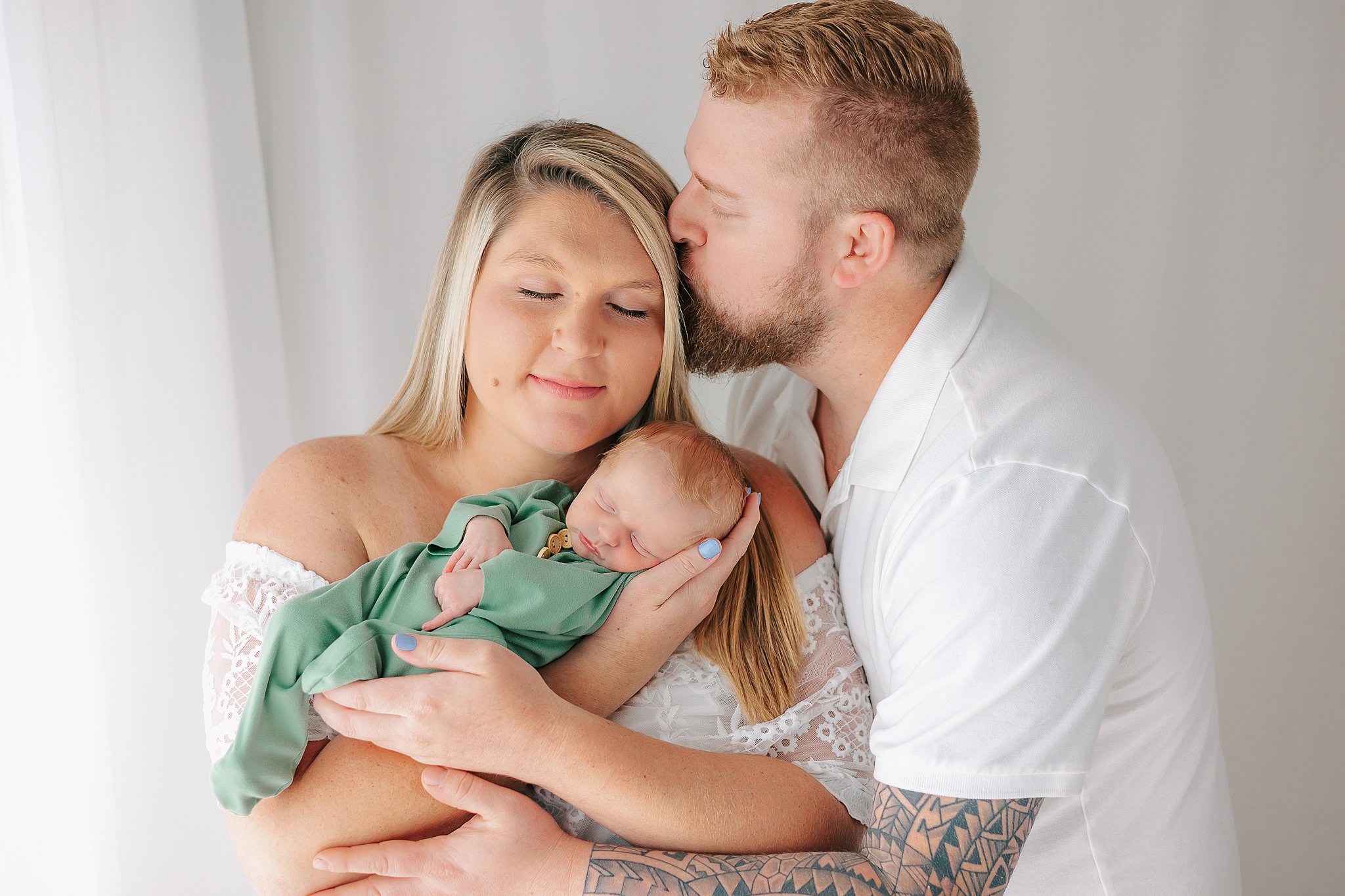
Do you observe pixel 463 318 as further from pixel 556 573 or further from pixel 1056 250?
pixel 1056 250

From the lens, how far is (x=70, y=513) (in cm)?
229

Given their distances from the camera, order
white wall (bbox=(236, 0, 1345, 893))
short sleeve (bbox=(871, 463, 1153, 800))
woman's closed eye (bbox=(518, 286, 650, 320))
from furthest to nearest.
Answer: white wall (bbox=(236, 0, 1345, 893)) < woman's closed eye (bbox=(518, 286, 650, 320)) < short sleeve (bbox=(871, 463, 1153, 800))

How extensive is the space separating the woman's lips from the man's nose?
40 centimetres

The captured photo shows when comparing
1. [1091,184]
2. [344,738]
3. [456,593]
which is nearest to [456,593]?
[456,593]

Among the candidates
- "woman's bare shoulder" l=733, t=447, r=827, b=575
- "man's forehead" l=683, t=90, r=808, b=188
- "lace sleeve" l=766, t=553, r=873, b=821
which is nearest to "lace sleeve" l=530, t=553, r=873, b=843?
"lace sleeve" l=766, t=553, r=873, b=821

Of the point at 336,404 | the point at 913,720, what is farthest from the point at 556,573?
the point at 336,404

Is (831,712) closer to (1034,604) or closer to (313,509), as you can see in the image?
(1034,604)

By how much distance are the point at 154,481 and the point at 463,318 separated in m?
1.07

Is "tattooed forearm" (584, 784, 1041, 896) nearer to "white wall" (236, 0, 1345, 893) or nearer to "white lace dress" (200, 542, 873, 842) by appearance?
"white lace dress" (200, 542, 873, 842)

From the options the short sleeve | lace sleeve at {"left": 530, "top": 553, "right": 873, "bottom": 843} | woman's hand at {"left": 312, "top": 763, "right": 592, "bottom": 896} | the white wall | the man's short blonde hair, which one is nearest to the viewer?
the short sleeve

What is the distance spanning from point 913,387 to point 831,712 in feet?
2.18

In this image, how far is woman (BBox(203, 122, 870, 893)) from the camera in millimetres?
1712

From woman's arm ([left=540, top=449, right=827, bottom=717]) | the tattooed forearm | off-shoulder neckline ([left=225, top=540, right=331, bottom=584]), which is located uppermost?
off-shoulder neckline ([left=225, top=540, right=331, bottom=584])

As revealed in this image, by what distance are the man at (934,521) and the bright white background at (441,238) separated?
121 cm
